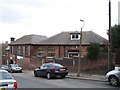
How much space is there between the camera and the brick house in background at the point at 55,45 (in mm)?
53625

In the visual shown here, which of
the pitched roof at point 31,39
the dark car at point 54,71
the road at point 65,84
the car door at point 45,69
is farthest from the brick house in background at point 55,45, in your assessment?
the road at point 65,84

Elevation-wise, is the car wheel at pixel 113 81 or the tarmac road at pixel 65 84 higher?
the car wheel at pixel 113 81

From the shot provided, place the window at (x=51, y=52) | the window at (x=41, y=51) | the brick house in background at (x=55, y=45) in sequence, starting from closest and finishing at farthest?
1. the brick house in background at (x=55, y=45)
2. the window at (x=51, y=52)
3. the window at (x=41, y=51)

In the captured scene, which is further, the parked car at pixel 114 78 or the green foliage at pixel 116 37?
the green foliage at pixel 116 37

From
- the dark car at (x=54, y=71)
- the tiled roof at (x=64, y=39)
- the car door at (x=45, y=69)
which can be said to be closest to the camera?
the dark car at (x=54, y=71)

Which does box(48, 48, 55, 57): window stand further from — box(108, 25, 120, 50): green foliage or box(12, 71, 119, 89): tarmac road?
box(12, 71, 119, 89): tarmac road

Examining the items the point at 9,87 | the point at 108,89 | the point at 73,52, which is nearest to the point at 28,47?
the point at 73,52

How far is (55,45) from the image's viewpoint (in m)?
55.6

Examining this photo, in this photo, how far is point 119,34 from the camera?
111 ft

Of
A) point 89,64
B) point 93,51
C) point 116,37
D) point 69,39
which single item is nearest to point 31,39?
point 69,39

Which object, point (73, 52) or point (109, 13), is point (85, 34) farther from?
point (109, 13)

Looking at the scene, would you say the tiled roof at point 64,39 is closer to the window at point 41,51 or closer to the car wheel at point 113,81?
the window at point 41,51

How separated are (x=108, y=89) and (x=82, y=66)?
19188mm

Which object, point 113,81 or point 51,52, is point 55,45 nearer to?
point 51,52
